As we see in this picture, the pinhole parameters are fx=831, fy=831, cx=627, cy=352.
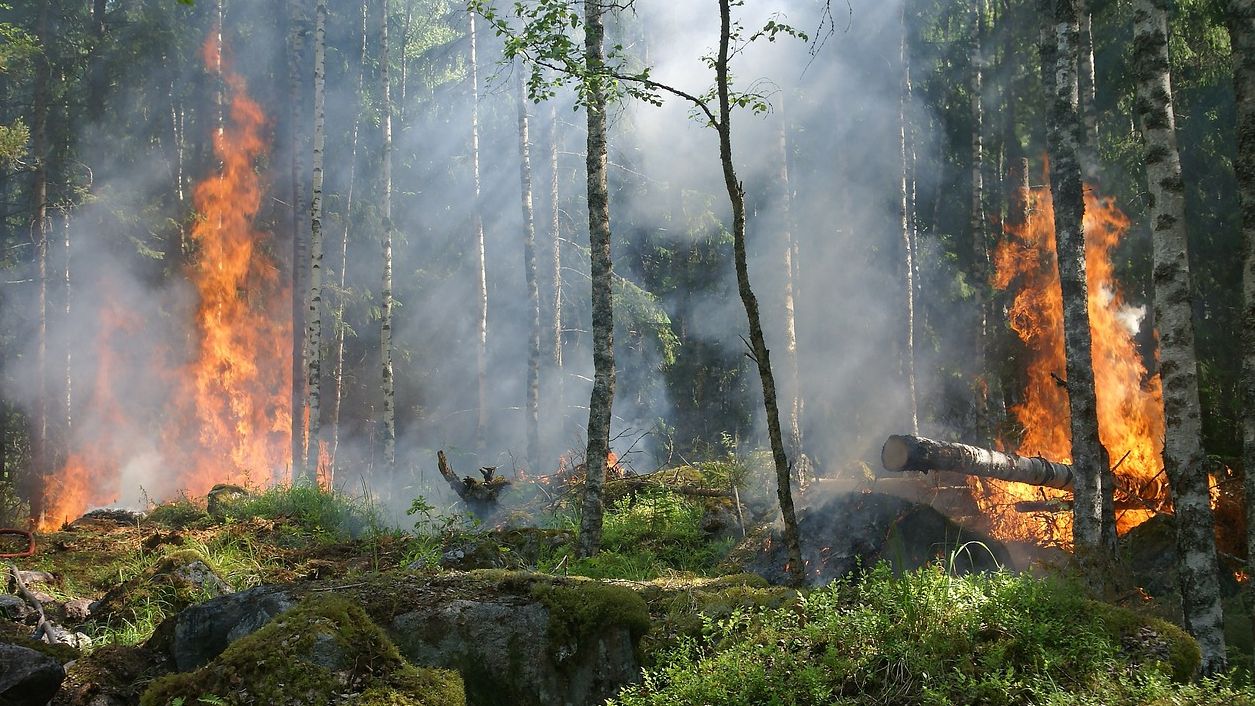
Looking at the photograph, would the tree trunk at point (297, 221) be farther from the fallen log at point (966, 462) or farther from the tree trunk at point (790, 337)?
the fallen log at point (966, 462)

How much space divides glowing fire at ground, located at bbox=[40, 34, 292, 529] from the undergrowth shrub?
737 inches

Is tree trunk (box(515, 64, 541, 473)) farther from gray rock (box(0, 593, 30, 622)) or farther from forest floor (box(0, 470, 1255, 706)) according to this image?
forest floor (box(0, 470, 1255, 706))

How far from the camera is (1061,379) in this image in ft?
32.8

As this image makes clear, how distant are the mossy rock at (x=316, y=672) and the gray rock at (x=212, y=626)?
90cm

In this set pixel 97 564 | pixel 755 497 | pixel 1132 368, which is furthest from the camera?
pixel 1132 368

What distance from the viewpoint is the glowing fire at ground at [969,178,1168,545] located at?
38.5 ft

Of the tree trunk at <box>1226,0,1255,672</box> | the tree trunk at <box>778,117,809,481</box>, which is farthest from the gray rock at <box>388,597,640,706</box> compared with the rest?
the tree trunk at <box>778,117,809,481</box>

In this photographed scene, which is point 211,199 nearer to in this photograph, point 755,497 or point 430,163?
point 430,163

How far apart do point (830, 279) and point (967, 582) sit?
2093 cm

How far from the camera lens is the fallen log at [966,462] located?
10.2 metres

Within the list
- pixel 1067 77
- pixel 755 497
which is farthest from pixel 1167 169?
pixel 755 497

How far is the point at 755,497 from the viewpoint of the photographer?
12.4 m

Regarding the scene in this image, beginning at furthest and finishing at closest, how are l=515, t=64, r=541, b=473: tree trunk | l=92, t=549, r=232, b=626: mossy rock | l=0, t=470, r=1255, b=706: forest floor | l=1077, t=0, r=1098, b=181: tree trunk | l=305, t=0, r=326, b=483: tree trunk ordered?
l=515, t=64, r=541, b=473: tree trunk → l=305, t=0, r=326, b=483: tree trunk → l=1077, t=0, r=1098, b=181: tree trunk → l=92, t=549, r=232, b=626: mossy rock → l=0, t=470, r=1255, b=706: forest floor

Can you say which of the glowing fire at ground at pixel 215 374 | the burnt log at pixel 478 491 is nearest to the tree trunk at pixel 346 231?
the glowing fire at ground at pixel 215 374
